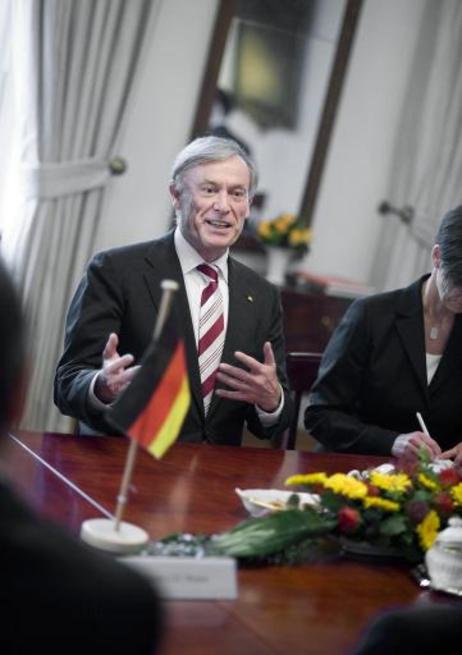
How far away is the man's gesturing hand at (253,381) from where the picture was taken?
3141 mm

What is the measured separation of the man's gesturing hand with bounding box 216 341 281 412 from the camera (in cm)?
314

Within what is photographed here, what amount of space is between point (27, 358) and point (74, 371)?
202cm

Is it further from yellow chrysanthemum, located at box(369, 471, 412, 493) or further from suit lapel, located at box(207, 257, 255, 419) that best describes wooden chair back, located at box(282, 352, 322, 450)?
yellow chrysanthemum, located at box(369, 471, 412, 493)

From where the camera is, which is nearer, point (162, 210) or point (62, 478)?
point (62, 478)

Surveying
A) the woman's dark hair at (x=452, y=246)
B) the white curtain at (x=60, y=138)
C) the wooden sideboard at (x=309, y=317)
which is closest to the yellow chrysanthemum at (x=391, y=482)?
the woman's dark hair at (x=452, y=246)

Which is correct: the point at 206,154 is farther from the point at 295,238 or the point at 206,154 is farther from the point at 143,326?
the point at 295,238

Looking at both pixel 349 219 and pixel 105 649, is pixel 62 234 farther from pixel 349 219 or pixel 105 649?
pixel 105 649

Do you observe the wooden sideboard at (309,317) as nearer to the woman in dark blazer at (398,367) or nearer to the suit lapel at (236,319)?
the woman in dark blazer at (398,367)

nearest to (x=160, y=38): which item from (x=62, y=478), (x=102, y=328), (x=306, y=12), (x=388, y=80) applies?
(x=306, y=12)

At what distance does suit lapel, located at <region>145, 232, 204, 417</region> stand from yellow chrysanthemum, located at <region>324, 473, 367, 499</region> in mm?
941

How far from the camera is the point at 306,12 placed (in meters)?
6.09

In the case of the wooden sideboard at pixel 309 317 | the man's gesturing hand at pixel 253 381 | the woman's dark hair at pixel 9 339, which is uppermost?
the woman's dark hair at pixel 9 339

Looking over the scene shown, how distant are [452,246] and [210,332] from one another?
73cm

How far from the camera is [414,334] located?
3730mm
